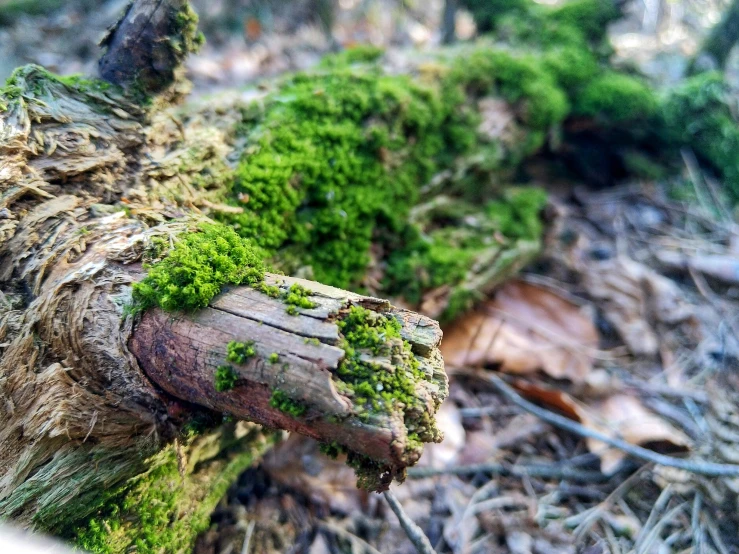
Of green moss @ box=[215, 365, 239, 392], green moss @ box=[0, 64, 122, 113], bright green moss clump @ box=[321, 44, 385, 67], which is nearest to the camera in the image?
green moss @ box=[215, 365, 239, 392]

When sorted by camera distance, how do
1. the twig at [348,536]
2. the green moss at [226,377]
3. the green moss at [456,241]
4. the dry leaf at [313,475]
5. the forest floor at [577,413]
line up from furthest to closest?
the green moss at [456,241] → the dry leaf at [313,475] → the forest floor at [577,413] → the twig at [348,536] → the green moss at [226,377]

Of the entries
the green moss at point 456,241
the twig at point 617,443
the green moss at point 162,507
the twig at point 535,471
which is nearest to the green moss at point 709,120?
the green moss at point 456,241

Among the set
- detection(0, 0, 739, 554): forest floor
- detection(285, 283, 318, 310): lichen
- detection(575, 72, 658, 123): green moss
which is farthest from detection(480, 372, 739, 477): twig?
detection(575, 72, 658, 123): green moss

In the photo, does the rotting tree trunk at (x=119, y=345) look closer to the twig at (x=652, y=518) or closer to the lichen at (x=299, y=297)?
the lichen at (x=299, y=297)

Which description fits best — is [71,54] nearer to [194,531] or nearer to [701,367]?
[194,531]

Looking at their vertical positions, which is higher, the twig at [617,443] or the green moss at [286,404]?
the green moss at [286,404]

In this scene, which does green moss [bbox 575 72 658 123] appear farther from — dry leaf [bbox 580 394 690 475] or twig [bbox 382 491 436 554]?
twig [bbox 382 491 436 554]

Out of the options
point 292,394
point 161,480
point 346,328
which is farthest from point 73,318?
point 346,328
